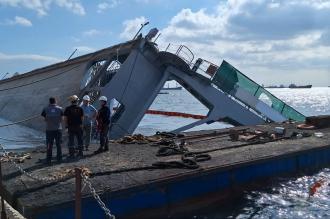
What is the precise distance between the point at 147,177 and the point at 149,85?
13.9m

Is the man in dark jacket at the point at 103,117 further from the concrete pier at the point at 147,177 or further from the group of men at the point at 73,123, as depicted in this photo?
the concrete pier at the point at 147,177

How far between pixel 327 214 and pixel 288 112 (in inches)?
655

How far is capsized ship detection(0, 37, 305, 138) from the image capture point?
2266 cm

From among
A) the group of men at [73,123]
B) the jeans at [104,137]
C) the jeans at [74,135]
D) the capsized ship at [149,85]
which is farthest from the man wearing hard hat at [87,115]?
the capsized ship at [149,85]

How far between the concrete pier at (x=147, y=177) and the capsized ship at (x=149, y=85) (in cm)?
700

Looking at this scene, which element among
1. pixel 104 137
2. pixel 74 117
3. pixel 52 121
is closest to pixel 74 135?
pixel 74 117

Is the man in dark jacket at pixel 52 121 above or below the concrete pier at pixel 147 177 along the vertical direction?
above

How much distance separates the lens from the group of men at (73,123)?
1195 cm

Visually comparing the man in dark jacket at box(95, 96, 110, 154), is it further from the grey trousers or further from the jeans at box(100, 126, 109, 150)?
the grey trousers

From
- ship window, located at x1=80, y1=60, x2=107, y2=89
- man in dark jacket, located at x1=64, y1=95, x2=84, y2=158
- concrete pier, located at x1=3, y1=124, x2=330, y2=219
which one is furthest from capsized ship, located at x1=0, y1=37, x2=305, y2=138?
man in dark jacket, located at x1=64, y1=95, x2=84, y2=158

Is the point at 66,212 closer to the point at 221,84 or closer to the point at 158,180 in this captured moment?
the point at 158,180

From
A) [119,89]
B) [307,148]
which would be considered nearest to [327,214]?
[307,148]

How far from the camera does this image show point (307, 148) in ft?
50.4

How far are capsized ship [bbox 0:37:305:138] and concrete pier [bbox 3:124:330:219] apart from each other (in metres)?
7.00
